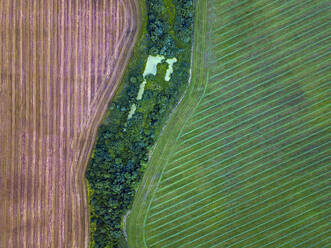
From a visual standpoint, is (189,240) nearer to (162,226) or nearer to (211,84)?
(162,226)

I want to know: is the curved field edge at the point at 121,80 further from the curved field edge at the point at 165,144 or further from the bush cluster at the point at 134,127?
the curved field edge at the point at 165,144

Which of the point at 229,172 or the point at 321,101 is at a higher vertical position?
the point at 321,101

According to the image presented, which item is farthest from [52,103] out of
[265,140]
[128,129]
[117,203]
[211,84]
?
[265,140]

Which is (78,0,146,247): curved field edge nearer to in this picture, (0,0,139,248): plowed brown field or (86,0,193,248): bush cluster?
(0,0,139,248): plowed brown field

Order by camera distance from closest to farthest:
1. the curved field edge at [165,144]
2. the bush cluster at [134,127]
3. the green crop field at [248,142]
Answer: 1. the bush cluster at [134,127]
2. the green crop field at [248,142]
3. the curved field edge at [165,144]

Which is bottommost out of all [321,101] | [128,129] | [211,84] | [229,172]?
[229,172]

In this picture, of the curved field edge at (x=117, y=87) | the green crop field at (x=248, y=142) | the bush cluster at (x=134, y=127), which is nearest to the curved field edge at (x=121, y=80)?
the curved field edge at (x=117, y=87)

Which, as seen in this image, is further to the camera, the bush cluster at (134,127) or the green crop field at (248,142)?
the green crop field at (248,142)
